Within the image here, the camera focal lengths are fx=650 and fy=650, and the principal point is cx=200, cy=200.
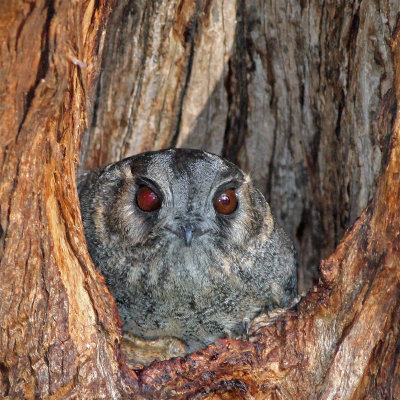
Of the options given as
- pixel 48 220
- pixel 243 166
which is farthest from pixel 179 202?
pixel 243 166

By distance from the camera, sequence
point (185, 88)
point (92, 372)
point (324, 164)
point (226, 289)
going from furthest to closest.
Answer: point (185, 88) → point (324, 164) → point (226, 289) → point (92, 372)

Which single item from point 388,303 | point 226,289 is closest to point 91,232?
point 226,289

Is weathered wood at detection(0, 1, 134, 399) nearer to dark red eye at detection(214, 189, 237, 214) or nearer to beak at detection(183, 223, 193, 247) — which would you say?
beak at detection(183, 223, 193, 247)


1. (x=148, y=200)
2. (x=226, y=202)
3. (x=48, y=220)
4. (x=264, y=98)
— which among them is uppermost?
(x=264, y=98)

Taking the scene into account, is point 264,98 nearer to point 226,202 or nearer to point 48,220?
point 226,202

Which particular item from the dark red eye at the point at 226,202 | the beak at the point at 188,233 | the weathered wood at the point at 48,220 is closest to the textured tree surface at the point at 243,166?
the weathered wood at the point at 48,220

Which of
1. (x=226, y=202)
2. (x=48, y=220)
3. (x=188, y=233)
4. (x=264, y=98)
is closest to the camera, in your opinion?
(x=48, y=220)

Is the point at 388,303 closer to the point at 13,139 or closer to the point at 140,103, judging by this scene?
the point at 13,139
